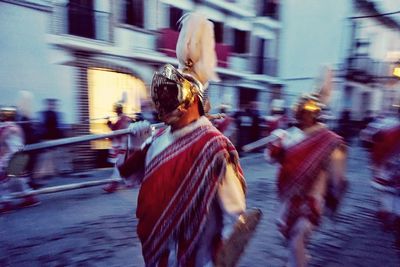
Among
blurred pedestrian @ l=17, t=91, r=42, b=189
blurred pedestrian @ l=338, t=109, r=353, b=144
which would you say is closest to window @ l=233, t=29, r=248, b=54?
blurred pedestrian @ l=338, t=109, r=353, b=144

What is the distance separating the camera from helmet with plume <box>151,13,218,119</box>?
1.83 m

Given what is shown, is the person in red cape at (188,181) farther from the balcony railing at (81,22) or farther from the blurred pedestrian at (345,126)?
the blurred pedestrian at (345,126)

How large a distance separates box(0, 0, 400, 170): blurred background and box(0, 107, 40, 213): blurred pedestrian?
131 cm

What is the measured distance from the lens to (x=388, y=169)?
11.0 feet

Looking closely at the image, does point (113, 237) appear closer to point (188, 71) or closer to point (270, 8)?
point (188, 71)

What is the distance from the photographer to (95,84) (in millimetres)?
11250

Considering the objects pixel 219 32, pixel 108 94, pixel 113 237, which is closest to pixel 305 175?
pixel 113 237

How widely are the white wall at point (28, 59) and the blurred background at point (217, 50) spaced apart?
3 centimetres

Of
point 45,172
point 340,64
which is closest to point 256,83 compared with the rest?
point 340,64

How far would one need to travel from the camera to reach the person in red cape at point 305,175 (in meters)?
3.21

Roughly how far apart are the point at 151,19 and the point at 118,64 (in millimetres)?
2585

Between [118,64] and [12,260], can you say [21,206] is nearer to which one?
[12,260]

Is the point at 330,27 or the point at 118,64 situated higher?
the point at 330,27

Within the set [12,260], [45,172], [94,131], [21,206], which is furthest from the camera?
[94,131]
